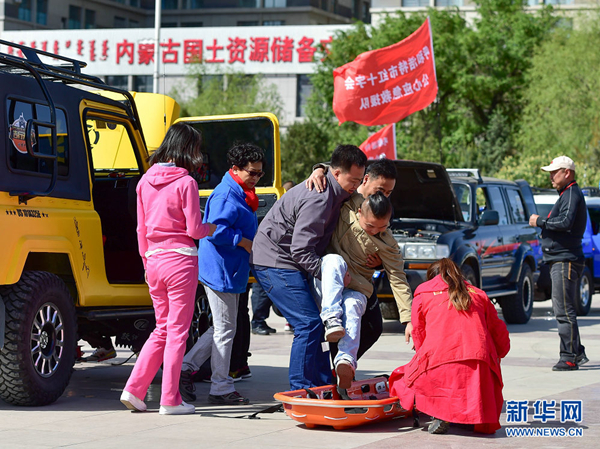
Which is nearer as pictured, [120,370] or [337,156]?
[337,156]

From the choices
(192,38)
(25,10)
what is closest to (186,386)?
(192,38)

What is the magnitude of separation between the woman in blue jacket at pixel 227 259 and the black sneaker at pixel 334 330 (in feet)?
3.63

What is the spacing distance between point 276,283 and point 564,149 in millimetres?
32133

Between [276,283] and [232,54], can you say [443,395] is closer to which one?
[276,283]

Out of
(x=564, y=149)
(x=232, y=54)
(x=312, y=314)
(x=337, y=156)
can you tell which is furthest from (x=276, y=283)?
(x=232, y=54)

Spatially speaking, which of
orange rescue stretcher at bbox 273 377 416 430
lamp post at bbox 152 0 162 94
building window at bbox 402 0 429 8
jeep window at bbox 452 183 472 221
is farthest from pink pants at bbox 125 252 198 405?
building window at bbox 402 0 429 8

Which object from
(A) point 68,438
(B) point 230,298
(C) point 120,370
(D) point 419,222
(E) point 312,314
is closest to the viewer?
(A) point 68,438

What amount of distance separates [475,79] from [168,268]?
39.7 meters

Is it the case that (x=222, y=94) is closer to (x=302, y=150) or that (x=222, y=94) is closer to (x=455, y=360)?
(x=302, y=150)

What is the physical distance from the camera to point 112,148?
904 centimetres

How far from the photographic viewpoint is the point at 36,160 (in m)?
7.25

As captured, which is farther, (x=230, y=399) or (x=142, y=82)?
(x=142, y=82)

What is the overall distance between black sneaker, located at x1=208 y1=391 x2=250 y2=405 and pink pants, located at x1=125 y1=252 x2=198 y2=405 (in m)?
0.56

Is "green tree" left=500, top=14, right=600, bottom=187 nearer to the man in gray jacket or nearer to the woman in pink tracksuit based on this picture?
the man in gray jacket
